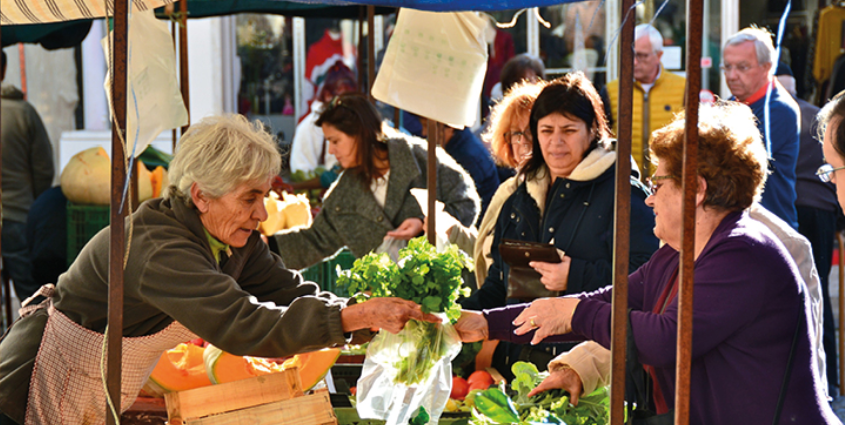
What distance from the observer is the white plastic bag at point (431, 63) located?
9.40 feet

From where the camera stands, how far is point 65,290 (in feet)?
7.57

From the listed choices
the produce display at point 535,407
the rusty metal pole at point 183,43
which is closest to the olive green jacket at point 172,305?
the produce display at point 535,407

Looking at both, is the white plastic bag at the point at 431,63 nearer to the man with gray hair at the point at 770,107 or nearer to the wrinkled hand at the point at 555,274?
the wrinkled hand at the point at 555,274

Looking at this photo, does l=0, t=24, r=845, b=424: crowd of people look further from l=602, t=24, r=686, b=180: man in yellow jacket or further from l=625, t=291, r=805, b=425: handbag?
l=602, t=24, r=686, b=180: man in yellow jacket

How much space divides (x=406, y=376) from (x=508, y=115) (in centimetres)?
144

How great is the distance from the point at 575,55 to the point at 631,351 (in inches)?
250

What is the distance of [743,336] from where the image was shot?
1896mm

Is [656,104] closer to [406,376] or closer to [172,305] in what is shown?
[406,376]

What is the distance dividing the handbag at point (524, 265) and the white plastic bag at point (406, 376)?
464mm

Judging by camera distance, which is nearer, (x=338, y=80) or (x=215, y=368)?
(x=215, y=368)

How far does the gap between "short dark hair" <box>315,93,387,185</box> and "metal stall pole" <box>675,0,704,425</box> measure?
96.2 inches

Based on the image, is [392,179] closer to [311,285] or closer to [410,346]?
[311,285]

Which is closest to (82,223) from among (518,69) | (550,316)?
(518,69)

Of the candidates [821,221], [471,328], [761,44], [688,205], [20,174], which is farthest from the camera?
[20,174]
